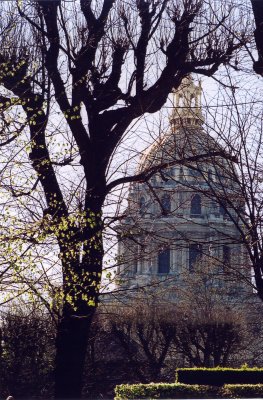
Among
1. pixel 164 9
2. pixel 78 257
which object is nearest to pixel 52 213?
pixel 78 257

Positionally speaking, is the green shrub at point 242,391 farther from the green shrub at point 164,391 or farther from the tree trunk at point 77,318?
the tree trunk at point 77,318

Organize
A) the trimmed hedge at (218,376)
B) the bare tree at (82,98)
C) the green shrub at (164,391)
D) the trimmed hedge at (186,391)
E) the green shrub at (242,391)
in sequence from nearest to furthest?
the bare tree at (82,98) → the green shrub at (164,391) → the trimmed hedge at (186,391) → the green shrub at (242,391) → the trimmed hedge at (218,376)

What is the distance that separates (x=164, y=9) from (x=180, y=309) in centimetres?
2726

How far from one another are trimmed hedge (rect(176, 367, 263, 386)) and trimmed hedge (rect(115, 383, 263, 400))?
5.41 feet

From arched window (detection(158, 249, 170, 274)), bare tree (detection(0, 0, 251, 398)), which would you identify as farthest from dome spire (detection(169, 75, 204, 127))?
arched window (detection(158, 249, 170, 274))

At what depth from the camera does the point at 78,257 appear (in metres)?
9.14

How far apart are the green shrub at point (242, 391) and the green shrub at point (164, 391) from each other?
30cm

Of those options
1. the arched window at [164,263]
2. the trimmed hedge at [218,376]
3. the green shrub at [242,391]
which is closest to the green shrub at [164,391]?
the green shrub at [242,391]

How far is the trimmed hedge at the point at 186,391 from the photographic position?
16736mm

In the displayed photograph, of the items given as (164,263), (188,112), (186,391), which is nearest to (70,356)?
(188,112)

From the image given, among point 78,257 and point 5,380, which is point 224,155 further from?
point 5,380

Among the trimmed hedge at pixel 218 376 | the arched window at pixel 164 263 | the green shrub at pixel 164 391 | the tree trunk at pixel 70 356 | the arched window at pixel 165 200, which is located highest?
the arched window at pixel 164 263

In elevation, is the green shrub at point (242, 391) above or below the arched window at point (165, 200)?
below

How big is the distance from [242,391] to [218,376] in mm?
2977
